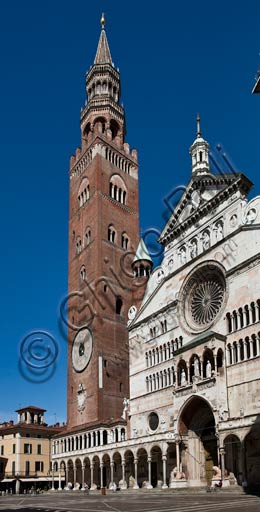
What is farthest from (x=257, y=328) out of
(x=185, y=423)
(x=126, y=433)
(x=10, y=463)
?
(x=10, y=463)

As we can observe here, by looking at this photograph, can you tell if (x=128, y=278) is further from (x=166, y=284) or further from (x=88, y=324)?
(x=166, y=284)

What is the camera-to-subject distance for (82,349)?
59.8 metres

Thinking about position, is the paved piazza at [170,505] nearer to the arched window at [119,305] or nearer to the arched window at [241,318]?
the arched window at [241,318]

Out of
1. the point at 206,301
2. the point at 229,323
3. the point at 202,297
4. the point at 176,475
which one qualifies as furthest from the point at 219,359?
the point at 176,475

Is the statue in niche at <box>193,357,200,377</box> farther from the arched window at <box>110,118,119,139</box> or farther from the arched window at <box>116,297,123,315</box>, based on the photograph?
the arched window at <box>110,118,119,139</box>

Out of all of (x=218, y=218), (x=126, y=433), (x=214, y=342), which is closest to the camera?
(x=214, y=342)

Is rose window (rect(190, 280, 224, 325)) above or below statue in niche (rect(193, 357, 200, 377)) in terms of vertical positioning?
above

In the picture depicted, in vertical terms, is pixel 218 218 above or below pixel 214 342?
above

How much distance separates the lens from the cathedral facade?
3781 cm

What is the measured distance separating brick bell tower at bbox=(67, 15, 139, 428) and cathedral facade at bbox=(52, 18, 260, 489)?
6.4 inches

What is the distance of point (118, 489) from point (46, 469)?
33080 mm

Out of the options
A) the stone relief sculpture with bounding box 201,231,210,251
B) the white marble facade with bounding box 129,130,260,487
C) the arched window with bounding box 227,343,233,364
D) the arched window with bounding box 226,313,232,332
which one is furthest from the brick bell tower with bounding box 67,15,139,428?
the arched window with bounding box 226,313,232,332

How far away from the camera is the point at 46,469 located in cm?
7662

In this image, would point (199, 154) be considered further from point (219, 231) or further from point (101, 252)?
point (101, 252)
